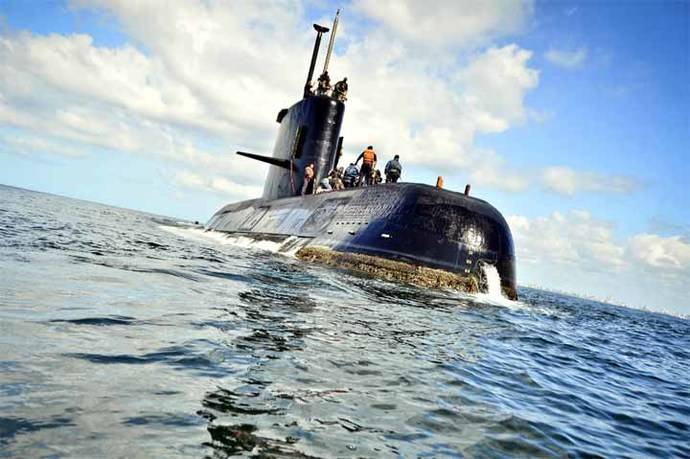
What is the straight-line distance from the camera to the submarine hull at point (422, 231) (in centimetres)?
1251

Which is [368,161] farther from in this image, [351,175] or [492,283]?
[492,283]

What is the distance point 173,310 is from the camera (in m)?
4.50

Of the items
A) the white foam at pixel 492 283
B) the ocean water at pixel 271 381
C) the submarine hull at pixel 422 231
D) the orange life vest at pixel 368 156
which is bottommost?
the ocean water at pixel 271 381

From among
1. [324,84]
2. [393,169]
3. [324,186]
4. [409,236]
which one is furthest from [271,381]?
[324,84]

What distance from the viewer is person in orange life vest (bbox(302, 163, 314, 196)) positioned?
1920 centimetres

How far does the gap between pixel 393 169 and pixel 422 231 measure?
4590mm

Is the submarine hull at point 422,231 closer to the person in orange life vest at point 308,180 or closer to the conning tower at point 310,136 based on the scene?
Answer: the person in orange life vest at point 308,180

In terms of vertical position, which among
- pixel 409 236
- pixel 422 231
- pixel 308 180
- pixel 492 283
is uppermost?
pixel 308 180

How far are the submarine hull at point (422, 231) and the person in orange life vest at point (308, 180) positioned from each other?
368 cm

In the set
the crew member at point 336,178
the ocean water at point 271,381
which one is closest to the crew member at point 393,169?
the crew member at point 336,178

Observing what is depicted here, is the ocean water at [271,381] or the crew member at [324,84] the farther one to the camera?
the crew member at [324,84]

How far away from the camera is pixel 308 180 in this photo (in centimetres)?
1958

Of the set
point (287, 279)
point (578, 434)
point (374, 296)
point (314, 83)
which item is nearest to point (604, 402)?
point (578, 434)

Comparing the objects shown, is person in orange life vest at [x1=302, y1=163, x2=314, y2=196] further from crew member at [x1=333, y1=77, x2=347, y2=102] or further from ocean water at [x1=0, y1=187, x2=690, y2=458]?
ocean water at [x1=0, y1=187, x2=690, y2=458]
